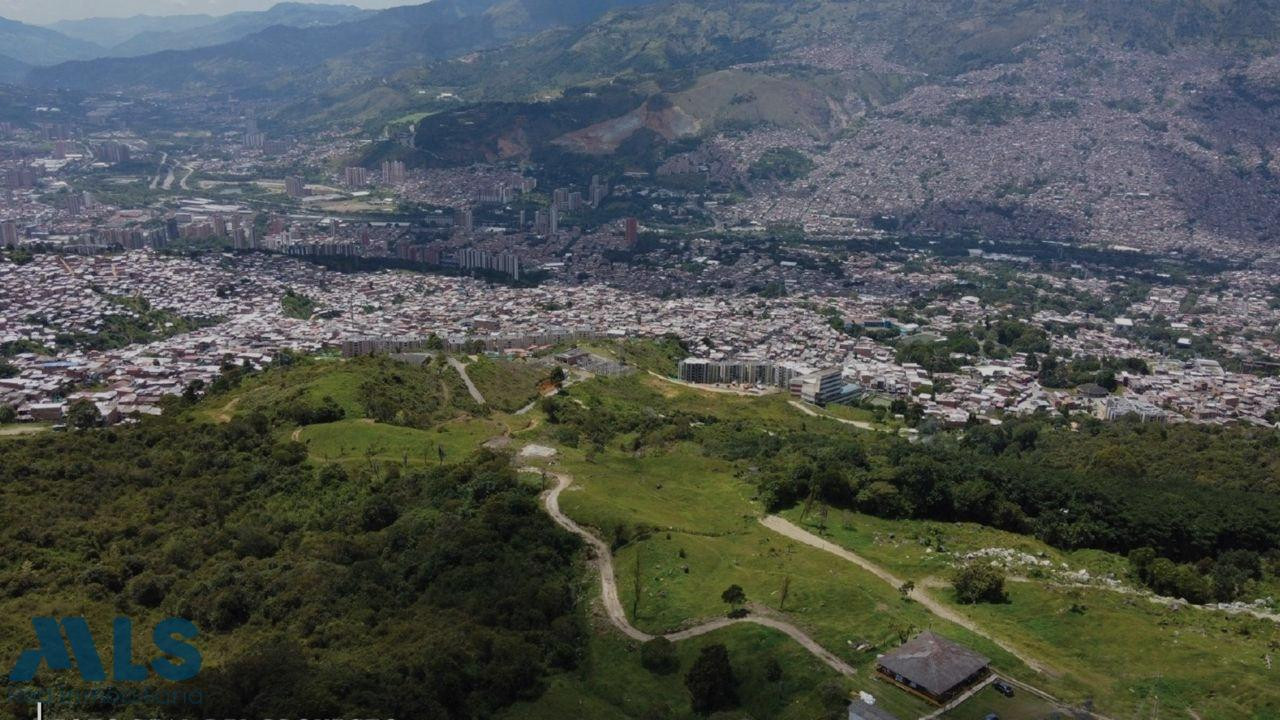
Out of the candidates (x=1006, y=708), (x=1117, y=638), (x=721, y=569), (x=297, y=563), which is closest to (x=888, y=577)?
(x=721, y=569)

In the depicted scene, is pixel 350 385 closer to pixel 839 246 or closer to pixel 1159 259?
pixel 839 246

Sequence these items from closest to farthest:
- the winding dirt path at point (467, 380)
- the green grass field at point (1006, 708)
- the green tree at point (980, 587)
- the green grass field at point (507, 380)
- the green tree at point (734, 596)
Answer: the green grass field at point (1006, 708) → the green tree at point (734, 596) → the green tree at point (980, 587) → the winding dirt path at point (467, 380) → the green grass field at point (507, 380)

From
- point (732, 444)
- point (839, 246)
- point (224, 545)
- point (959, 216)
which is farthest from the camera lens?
point (959, 216)

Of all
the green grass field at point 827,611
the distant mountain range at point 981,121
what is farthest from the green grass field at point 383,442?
the distant mountain range at point 981,121

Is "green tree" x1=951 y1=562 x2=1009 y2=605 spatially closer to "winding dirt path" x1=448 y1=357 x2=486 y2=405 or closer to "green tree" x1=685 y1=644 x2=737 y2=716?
"green tree" x1=685 y1=644 x2=737 y2=716

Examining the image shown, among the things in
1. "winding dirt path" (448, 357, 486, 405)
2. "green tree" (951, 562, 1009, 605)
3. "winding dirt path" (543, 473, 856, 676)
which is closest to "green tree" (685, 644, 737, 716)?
"winding dirt path" (543, 473, 856, 676)

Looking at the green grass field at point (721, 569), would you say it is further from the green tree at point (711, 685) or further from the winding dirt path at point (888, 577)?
the green tree at point (711, 685)

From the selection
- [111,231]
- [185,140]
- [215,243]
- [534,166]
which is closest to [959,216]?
[534,166]
